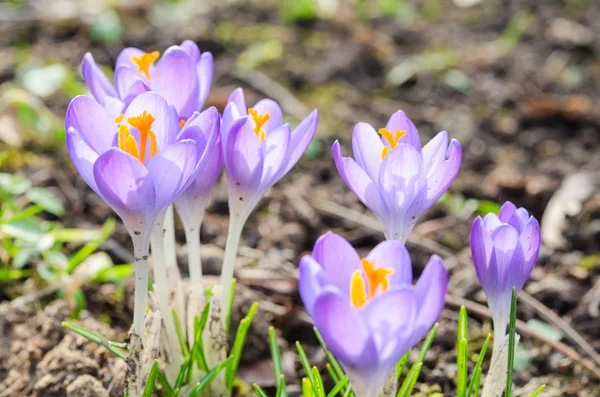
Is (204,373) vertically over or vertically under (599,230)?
over

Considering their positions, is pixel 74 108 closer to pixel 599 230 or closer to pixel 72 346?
pixel 72 346

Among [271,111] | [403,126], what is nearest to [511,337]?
[403,126]

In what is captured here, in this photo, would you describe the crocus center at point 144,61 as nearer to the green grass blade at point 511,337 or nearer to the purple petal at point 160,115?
the purple petal at point 160,115

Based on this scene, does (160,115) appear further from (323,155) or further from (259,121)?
(323,155)

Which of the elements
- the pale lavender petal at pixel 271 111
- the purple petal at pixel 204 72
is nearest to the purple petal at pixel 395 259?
the pale lavender petal at pixel 271 111

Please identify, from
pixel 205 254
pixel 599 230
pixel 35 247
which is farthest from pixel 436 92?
pixel 35 247

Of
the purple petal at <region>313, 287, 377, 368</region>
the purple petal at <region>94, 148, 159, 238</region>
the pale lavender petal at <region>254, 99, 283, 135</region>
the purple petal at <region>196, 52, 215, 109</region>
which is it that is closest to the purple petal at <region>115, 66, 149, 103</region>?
the purple petal at <region>196, 52, 215, 109</region>
